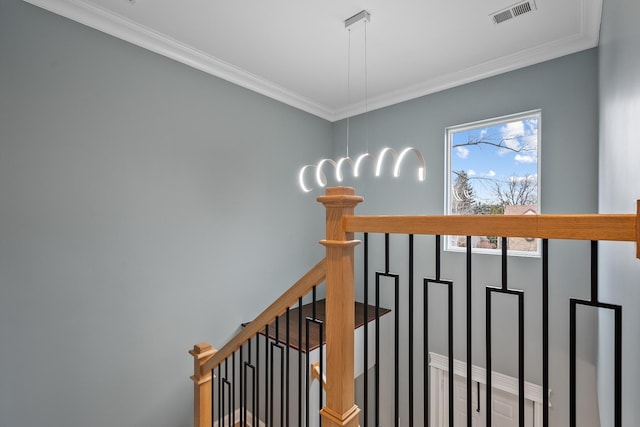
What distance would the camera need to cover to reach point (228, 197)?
3.04 meters

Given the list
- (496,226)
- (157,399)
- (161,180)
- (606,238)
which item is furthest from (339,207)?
(157,399)

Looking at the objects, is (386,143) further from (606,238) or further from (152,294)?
(606,238)

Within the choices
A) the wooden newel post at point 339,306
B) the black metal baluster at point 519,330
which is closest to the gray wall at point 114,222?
the wooden newel post at point 339,306

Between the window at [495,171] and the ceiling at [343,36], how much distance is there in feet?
1.69

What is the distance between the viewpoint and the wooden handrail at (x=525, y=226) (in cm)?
60

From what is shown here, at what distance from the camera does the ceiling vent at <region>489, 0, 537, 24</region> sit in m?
2.13

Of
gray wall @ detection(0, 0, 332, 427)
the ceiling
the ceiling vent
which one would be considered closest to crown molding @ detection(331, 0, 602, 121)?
the ceiling

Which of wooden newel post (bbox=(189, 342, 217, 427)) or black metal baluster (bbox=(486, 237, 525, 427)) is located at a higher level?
black metal baluster (bbox=(486, 237, 525, 427))

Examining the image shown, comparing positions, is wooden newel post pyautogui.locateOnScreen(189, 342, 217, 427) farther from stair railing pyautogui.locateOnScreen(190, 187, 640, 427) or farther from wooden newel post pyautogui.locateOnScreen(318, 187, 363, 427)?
wooden newel post pyautogui.locateOnScreen(318, 187, 363, 427)

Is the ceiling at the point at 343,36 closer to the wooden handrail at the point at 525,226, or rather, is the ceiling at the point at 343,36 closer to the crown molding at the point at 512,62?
the crown molding at the point at 512,62

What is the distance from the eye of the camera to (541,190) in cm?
271

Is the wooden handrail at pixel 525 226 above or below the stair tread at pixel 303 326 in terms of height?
above

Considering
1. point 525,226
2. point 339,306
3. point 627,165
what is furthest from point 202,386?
point 627,165

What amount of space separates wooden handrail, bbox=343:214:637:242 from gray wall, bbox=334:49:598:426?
7.83ft
